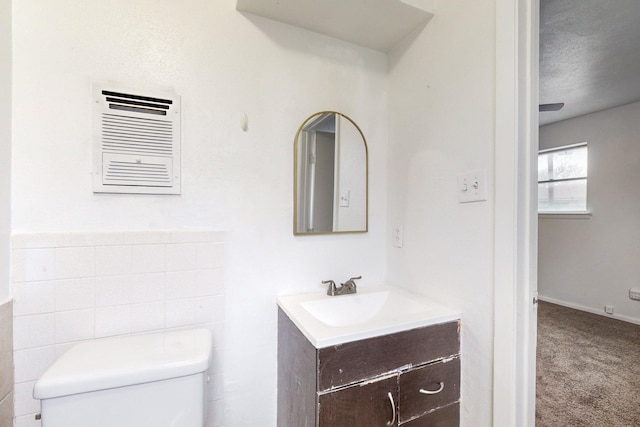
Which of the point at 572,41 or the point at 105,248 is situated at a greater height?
the point at 572,41

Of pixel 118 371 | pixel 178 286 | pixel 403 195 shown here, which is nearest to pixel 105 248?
pixel 178 286

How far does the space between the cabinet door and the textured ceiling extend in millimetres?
2200

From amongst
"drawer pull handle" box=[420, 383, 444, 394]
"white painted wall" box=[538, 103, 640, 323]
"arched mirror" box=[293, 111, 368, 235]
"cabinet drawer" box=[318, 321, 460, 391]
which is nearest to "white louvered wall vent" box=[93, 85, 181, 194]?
"arched mirror" box=[293, 111, 368, 235]

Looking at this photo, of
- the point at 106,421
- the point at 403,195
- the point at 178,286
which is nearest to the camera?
the point at 106,421

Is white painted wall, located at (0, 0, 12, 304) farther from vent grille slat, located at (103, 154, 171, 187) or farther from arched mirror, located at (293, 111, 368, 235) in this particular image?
arched mirror, located at (293, 111, 368, 235)

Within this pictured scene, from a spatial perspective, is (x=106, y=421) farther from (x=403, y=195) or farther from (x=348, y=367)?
(x=403, y=195)

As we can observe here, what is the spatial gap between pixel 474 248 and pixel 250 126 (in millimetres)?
1126

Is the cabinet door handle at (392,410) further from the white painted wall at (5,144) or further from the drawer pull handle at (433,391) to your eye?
the white painted wall at (5,144)

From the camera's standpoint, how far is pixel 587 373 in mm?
2023

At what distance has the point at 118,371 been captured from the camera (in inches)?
32.4

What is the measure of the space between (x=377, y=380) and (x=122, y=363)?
2.75 feet

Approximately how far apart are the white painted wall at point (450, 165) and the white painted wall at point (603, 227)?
3.20 metres

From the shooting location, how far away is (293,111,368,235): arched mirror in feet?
4.59

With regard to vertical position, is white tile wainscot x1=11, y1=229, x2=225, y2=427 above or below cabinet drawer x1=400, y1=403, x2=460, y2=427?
above
